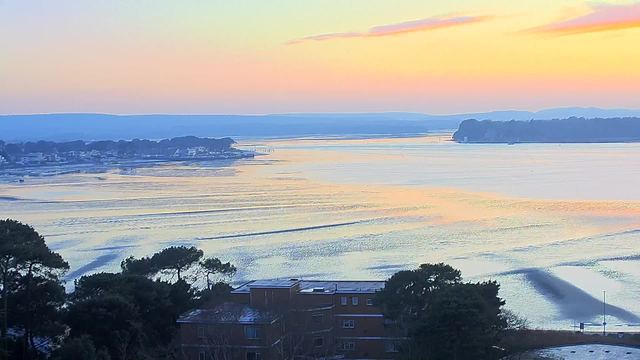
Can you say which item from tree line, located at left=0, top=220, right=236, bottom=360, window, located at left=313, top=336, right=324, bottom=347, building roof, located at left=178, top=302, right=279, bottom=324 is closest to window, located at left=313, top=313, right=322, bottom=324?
window, located at left=313, top=336, right=324, bottom=347

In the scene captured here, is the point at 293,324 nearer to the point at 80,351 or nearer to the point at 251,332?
the point at 251,332

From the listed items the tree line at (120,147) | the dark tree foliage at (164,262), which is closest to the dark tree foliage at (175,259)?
the dark tree foliage at (164,262)

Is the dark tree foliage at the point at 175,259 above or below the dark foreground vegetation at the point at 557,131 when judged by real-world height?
below

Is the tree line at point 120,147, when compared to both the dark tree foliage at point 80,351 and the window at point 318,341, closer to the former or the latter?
the window at point 318,341

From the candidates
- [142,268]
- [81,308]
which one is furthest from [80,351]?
[142,268]

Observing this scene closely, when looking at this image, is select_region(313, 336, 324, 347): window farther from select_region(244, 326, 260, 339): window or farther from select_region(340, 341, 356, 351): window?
select_region(244, 326, 260, 339): window

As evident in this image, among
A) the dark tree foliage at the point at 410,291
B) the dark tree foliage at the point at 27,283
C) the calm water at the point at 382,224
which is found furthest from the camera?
the calm water at the point at 382,224

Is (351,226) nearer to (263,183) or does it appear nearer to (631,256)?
(631,256)
